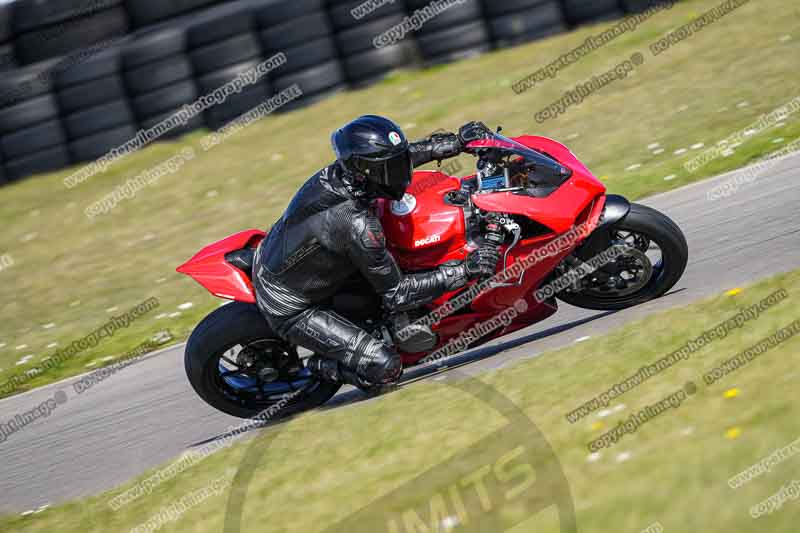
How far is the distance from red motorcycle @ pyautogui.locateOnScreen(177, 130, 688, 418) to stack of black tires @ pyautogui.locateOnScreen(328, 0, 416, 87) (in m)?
7.66

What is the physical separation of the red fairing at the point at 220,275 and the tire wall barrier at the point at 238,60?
772cm

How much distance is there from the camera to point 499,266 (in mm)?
5324

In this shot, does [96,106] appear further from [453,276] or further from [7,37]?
[453,276]

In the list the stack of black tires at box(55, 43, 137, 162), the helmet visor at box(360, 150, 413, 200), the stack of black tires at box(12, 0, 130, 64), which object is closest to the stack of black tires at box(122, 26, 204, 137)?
the stack of black tires at box(55, 43, 137, 162)

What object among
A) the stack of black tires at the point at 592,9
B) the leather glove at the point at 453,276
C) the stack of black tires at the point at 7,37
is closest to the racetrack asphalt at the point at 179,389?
the leather glove at the point at 453,276

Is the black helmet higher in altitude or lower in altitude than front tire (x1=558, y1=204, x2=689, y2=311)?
higher

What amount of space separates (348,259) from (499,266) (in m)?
0.90

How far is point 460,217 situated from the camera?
5.25 meters

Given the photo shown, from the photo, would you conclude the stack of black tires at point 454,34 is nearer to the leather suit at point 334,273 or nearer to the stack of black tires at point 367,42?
the stack of black tires at point 367,42

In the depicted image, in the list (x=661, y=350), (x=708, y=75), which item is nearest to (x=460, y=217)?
(x=661, y=350)

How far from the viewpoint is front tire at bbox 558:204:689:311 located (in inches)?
208

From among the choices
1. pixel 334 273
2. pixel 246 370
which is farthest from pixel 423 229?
pixel 246 370

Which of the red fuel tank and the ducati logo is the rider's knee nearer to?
the red fuel tank

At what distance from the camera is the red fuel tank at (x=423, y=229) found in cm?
524
